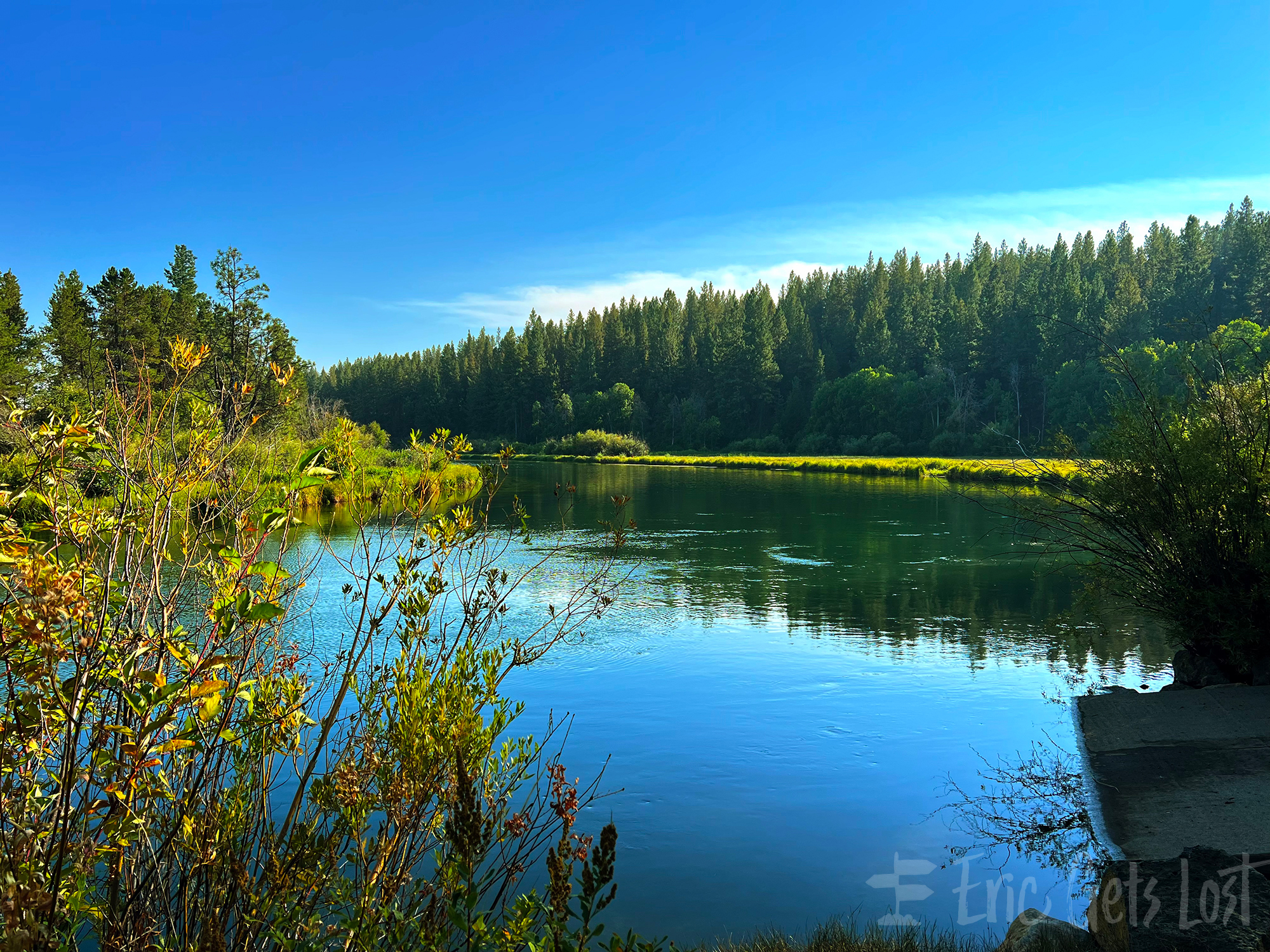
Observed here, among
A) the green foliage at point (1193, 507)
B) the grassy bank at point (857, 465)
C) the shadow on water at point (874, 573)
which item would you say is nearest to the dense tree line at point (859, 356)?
the grassy bank at point (857, 465)

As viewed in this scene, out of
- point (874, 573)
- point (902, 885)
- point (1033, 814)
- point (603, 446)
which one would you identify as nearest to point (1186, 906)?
point (902, 885)

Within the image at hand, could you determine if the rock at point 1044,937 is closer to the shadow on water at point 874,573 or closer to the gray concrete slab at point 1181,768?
the gray concrete slab at point 1181,768

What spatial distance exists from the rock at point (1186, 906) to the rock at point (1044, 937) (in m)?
0.08

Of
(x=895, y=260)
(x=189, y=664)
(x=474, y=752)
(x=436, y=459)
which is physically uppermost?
(x=895, y=260)

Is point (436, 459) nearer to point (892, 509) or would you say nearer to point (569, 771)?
point (569, 771)

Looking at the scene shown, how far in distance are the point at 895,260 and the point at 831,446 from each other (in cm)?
4456

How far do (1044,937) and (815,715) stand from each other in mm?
4957

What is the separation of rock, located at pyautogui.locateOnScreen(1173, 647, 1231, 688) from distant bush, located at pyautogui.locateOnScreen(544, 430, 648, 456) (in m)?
65.9

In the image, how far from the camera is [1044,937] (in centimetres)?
433

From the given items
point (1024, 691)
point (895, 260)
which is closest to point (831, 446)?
point (895, 260)

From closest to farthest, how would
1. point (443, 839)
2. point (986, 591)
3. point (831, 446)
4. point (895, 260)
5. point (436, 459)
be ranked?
point (443, 839), point (436, 459), point (986, 591), point (831, 446), point (895, 260)

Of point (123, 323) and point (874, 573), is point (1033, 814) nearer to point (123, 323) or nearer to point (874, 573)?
point (874, 573)

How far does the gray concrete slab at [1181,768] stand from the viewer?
536cm

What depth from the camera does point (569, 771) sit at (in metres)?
7.54
